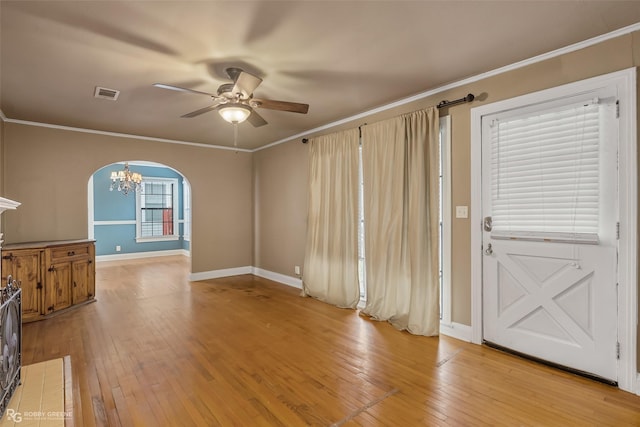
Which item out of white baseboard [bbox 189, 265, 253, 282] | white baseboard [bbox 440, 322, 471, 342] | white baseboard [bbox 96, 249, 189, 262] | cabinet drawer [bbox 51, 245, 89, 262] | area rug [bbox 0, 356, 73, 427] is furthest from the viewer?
white baseboard [bbox 96, 249, 189, 262]

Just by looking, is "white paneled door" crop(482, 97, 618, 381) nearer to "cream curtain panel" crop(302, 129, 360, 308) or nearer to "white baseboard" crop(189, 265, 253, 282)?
"cream curtain panel" crop(302, 129, 360, 308)

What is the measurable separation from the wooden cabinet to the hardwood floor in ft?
0.90

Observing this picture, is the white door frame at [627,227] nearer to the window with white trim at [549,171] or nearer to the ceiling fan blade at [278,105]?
the window with white trim at [549,171]

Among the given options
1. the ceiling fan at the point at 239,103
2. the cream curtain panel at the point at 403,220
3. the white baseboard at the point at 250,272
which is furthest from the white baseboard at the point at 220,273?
the ceiling fan at the point at 239,103

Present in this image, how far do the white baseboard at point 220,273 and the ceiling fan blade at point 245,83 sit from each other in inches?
164

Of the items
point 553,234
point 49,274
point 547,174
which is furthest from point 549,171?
point 49,274

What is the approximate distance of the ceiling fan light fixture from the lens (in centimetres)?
280

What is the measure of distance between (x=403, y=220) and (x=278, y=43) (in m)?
2.19

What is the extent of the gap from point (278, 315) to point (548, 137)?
335 centimetres

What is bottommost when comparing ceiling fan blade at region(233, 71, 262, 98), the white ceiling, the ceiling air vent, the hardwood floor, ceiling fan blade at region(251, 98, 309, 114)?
the hardwood floor

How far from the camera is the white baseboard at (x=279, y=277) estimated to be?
544 centimetres

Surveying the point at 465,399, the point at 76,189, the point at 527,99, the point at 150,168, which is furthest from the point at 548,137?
the point at 150,168

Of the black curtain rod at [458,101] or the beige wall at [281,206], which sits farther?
the beige wall at [281,206]
